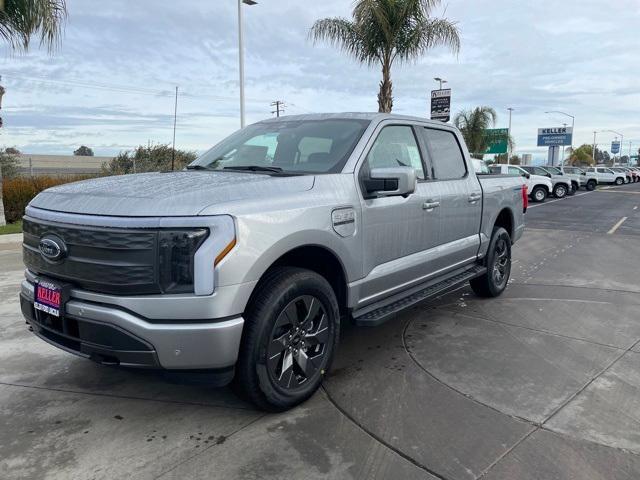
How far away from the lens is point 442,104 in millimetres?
14297

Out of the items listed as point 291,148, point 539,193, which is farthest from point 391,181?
point 539,193

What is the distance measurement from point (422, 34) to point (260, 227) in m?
13.4

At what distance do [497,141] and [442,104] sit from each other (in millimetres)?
33674

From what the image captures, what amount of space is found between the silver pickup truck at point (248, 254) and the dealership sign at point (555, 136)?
62.7 metres

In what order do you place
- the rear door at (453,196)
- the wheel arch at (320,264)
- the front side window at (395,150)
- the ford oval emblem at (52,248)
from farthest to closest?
the rear door at (453,196) → the front side window at (395,150) → the wheel arch at (320,264) → the ford oval emblem at (52,248)

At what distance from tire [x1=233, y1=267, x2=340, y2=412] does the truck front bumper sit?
15cm

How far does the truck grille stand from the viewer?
278 cm

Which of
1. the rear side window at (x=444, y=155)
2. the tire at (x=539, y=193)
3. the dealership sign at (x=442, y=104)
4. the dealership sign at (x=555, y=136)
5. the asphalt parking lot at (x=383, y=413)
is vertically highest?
the dealership sign at (x=555, y=136)

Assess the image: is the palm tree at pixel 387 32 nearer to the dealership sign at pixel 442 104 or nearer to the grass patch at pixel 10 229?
the dealership sign at pixel 442 104

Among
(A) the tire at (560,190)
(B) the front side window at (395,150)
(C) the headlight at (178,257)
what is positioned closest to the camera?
(C) the headlight at (178,257)

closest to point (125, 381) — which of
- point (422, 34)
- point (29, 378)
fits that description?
point (29, 378)

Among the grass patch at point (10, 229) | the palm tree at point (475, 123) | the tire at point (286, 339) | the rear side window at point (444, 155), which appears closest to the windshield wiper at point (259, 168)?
the tire at point (286, 339)

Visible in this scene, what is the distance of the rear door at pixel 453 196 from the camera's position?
485 cm

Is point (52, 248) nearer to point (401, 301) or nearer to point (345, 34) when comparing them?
point (401, 301)
